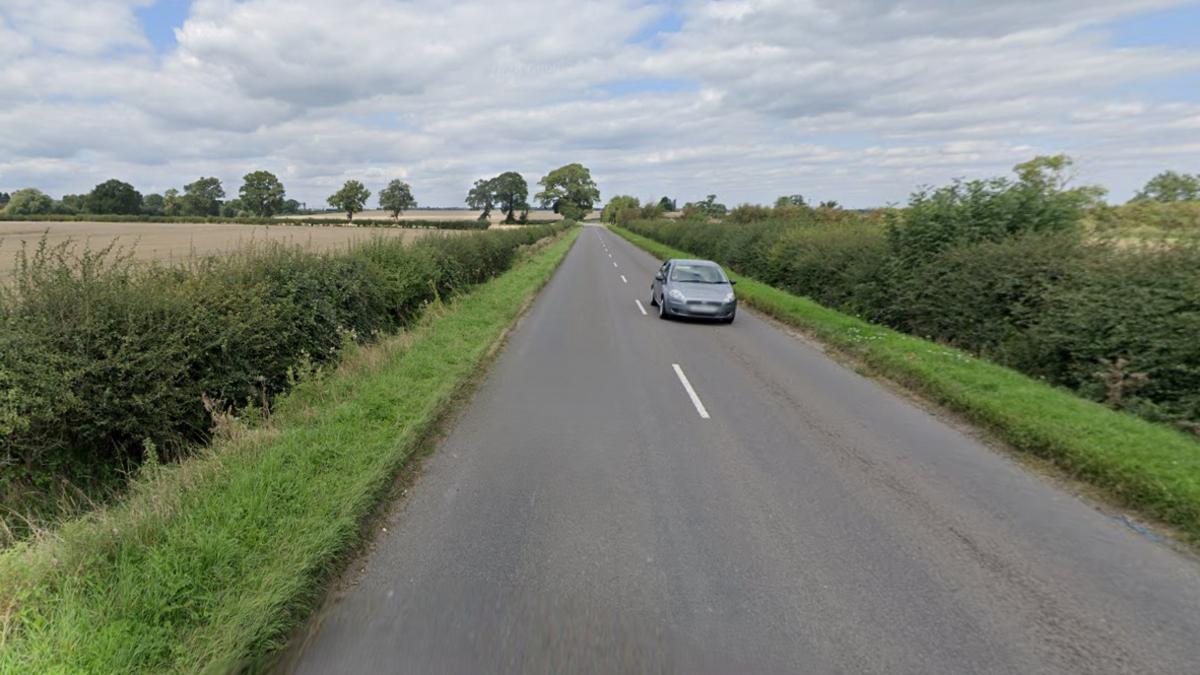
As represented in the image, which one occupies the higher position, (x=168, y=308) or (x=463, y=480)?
(x=168, y=308)

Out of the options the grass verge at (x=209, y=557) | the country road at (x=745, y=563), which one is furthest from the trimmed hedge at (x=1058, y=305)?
the grass verge at (x=209, y=557)

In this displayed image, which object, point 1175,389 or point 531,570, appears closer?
point 531,570

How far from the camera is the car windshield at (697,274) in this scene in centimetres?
1363

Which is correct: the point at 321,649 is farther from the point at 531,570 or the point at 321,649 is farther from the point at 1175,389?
the point at 1175,389

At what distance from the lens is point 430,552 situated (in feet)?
11.6

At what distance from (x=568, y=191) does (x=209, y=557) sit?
157287 mm

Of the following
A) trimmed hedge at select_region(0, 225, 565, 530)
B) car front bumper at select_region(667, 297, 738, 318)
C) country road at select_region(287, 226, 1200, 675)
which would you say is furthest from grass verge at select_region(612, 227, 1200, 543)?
trimmed hedge at select_region(0, 225, 565, 530)

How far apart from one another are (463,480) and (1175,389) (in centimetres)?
762

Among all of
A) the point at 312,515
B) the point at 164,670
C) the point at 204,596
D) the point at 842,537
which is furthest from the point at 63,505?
the point at 842,537

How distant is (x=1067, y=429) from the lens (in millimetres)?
5344

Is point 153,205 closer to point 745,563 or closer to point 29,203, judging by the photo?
point 29,203

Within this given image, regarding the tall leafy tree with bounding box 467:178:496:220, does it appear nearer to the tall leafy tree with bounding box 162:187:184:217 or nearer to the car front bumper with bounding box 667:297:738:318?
the tall leafy tree with bounding box 162:187:184:217

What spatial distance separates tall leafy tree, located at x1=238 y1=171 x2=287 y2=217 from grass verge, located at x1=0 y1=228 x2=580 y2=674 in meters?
129

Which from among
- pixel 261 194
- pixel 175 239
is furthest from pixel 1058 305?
pixel 261 194
